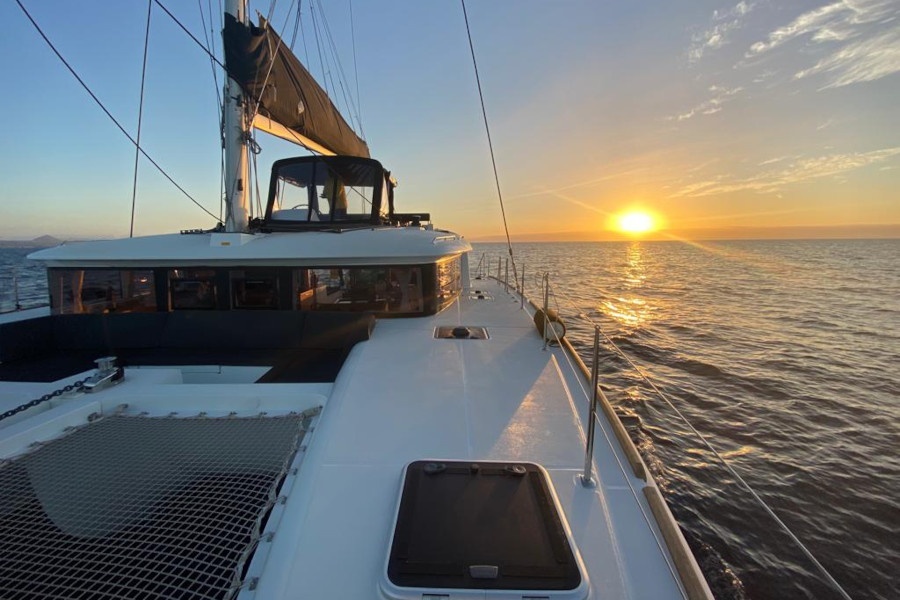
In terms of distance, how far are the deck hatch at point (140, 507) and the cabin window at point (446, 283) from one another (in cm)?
400

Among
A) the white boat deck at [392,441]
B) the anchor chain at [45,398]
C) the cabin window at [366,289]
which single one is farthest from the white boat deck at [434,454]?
the anchor chain at [45,398]

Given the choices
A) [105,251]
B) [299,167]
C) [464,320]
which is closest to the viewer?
[105,251]

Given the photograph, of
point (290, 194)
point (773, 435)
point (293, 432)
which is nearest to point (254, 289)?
point (290, 194)

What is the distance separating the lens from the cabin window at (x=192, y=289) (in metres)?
6.07

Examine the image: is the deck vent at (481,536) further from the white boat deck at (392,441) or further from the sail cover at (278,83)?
the sail cover at (278,83)

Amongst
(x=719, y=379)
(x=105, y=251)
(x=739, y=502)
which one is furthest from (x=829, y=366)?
(x=105, y=251)

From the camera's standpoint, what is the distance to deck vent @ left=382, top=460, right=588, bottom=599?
1963 mm

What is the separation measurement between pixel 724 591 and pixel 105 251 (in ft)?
26.7

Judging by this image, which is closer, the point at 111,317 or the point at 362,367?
the point at 362,367

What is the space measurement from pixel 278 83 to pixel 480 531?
6.79 metres

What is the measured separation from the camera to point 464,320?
7055 mm

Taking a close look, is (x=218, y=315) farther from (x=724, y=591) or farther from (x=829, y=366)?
(x=829, y=366)

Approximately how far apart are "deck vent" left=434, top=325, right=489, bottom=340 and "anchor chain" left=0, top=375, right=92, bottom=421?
3.74 meters

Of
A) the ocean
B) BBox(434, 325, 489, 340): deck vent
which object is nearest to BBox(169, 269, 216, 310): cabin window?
BBox(434, 325, 489, 340): deck vent
